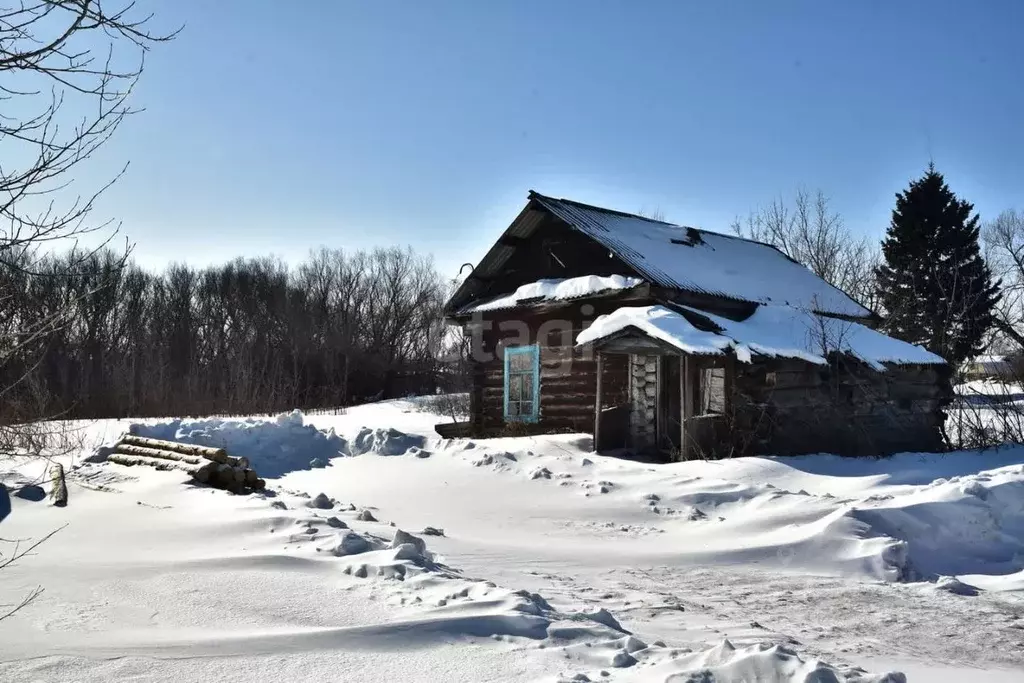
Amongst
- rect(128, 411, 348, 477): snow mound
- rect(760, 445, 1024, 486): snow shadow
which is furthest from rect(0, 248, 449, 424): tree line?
rect(760, 445, 1024, 486): snow shadow

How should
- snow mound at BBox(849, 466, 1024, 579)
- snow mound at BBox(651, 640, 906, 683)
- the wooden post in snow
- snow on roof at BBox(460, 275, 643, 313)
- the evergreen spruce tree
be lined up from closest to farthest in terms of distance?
snow mound at BBox(651, 640, 906, 683)
snow mound at BBox(849, 466, 1024, 579)
the wooden post in snow
snow on roof at BBox(460, 275, 643, 313)
the evergreen spruce tree

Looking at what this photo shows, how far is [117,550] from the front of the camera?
6.48 m

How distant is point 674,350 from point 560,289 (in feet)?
14.9

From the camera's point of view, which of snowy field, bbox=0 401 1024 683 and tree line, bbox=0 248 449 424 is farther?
tree line, bbox=0 248 449 424

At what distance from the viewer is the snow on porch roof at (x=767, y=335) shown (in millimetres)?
12422

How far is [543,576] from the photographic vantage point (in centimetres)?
632

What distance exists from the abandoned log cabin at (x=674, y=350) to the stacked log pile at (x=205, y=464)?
5.38 metres

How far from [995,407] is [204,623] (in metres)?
11.5

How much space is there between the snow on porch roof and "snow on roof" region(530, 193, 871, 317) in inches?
27.7

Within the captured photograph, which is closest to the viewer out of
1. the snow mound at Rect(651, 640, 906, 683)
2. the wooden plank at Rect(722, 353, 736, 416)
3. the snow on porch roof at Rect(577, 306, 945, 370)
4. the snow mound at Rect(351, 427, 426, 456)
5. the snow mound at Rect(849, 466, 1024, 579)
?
the snow mound at Rect(651, 640, 906, 683)

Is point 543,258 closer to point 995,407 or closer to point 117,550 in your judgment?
point 995,407

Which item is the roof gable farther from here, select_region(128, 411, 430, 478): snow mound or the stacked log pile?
the stacked log pile

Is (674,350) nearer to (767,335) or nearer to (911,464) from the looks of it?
(767,335)

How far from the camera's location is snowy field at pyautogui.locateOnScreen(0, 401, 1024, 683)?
12.9 feet
